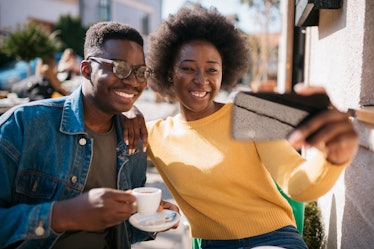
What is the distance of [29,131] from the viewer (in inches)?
67.1

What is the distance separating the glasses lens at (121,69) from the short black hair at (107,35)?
0.13 meters

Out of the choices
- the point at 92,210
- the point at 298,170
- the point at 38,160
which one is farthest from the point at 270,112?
the point at 38,160

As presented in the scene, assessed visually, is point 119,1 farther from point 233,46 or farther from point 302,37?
A: point 233,46

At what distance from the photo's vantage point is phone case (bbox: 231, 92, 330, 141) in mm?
1259

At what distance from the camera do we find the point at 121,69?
6.10 feet

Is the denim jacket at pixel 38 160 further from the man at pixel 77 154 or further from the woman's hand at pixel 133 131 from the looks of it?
the woman's hand at pixel 133 131

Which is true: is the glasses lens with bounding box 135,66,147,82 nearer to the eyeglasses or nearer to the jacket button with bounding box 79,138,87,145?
the eyeglasses

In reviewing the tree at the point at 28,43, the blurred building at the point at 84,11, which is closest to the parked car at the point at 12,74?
the tree at the point at 28,43

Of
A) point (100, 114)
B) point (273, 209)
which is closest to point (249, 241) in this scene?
point (273, 209)

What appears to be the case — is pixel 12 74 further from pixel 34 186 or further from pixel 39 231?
pixel 39 231

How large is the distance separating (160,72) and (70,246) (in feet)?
4.29

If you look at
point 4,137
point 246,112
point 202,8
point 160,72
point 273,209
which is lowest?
point 273,209

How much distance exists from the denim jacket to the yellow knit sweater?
557mm

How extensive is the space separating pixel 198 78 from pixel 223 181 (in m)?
0.59
